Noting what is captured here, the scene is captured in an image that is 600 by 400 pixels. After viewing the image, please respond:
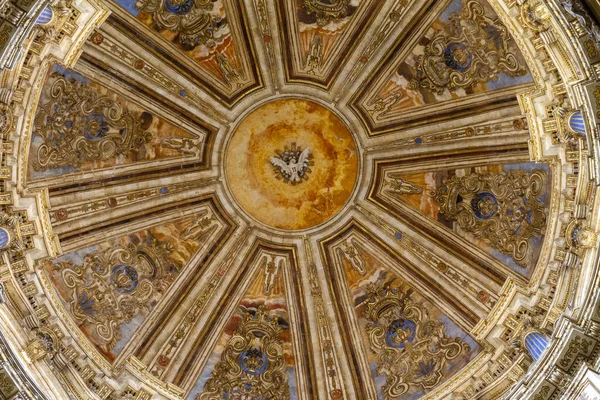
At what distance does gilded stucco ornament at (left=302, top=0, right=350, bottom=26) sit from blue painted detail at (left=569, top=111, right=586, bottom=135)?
348 inches

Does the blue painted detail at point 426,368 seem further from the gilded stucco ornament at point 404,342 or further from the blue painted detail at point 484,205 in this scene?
the blue painted detail at point 484,205

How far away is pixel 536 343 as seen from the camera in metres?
20.3

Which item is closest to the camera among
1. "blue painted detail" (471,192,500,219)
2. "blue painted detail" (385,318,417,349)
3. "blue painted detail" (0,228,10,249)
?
"blue painted detail" (0,228,10,249)

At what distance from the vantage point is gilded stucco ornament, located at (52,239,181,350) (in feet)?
74.1

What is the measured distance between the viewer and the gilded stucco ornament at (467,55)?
2156 centimetres

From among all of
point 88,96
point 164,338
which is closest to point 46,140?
point 88,96

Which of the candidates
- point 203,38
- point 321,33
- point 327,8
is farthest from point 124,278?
point 327,8

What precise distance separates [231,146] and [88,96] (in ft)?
18.3

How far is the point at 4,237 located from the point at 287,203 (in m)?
10.7

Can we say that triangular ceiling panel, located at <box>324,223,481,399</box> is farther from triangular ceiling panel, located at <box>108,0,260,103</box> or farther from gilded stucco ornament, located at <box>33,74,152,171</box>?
gilded stucco ornament, located at <box>33,74,152,171</box>

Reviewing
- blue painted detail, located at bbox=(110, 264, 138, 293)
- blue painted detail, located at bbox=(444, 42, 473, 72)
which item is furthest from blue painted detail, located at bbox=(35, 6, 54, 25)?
blue painted detail, located at bbox=(444, 42, 473, 72)

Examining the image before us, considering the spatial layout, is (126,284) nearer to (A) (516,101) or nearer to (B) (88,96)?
(B) (88,96)

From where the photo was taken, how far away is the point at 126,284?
2408cm

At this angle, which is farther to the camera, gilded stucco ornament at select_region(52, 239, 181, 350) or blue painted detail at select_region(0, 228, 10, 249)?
gilded stucco ornament at select_region(52, 239, 181, 350)
